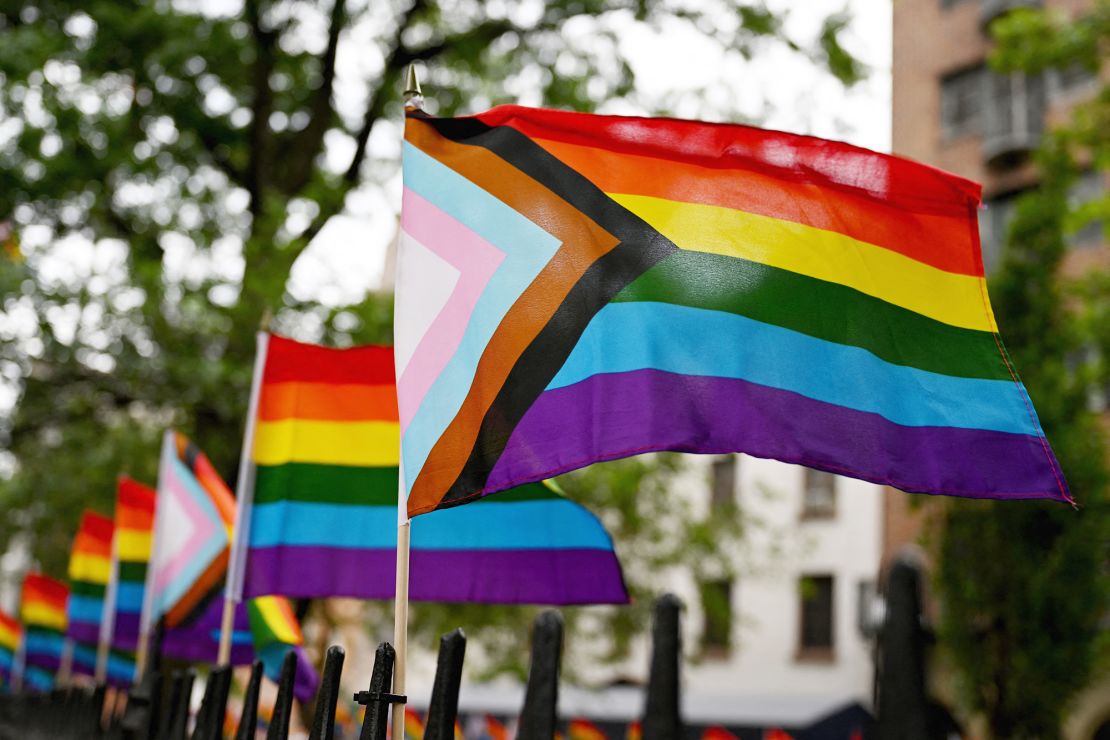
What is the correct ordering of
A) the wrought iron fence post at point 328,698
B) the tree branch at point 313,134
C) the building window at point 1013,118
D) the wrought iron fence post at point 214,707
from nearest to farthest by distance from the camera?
1. the wrought iron fence post at point 328,698
2. the wrought iron fence post at point 214,707
3. the tree branch at point 313,134
4. the building window at point 1013,118

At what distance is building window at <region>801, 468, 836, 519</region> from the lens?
29.8m

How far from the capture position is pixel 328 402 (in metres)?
6.58

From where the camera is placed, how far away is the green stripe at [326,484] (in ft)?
21.2

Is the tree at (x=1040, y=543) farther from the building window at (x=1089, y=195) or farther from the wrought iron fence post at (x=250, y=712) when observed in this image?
the wrought iron fence post at (x=250, y=712)

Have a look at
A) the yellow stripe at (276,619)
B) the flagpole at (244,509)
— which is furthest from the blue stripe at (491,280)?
the yellow stripe at (276,619)

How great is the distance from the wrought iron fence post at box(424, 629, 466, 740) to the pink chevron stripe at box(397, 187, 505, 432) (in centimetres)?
118

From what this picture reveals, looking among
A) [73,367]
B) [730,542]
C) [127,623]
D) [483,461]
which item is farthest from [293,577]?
[730,542]

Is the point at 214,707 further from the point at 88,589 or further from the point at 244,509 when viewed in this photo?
the point at 88,589

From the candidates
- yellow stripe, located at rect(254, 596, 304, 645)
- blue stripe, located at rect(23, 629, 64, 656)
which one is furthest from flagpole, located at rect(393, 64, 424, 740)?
blue stripe, located at rect(23, 629, 64, 656)

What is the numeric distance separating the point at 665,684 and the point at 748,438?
149 centimetres

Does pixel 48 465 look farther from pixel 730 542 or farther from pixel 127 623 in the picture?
pixel 730 542

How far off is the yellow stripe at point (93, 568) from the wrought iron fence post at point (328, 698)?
9.20 m

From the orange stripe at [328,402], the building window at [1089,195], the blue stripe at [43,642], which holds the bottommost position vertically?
the blue stripe at [43,642]

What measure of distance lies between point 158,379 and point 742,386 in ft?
28.4
